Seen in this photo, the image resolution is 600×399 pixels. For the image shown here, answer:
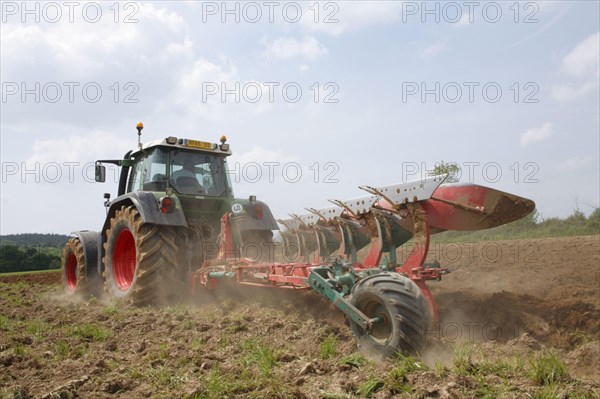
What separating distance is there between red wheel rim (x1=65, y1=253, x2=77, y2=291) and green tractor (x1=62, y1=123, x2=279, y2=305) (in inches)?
15.9

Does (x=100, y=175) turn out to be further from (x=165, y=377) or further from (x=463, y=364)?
(x=463, y=364)

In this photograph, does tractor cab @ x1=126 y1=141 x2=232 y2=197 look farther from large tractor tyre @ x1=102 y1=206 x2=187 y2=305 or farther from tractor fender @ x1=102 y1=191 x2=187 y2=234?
large tractor tyre @ x1=102 y1=206 x2=187 y2=305

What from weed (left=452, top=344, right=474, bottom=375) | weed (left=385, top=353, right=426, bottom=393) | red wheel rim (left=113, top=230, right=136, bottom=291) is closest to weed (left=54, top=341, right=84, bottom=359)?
weed (left=385, top=353, right=426, bottom=393)

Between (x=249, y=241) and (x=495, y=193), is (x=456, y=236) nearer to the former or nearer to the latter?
(x=249, y=241)

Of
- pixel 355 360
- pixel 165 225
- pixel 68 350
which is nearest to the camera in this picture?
pixel 355 360

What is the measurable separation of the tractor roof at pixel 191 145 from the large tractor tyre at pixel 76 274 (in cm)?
212

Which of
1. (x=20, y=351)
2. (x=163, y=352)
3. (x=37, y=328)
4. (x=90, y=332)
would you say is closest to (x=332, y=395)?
(x=163, y=352)

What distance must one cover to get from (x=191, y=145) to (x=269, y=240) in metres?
1.82

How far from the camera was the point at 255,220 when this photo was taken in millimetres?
7180

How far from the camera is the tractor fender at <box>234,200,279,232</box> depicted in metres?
6.94

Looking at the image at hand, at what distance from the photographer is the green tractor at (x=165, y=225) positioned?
621 cm

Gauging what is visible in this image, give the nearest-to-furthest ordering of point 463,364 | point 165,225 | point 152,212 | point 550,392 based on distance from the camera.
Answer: point 550,392 < point 463,364 < point 152,212 < point 165,225

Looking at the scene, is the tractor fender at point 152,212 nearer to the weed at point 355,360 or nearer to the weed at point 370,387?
the weed at point 355,360

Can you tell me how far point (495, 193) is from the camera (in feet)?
13.4
